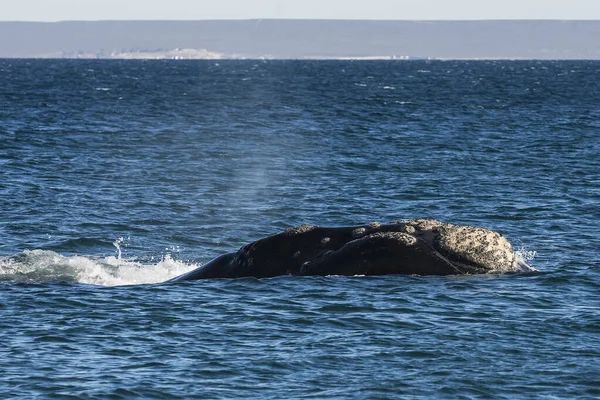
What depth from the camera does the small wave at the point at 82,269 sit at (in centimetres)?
2486

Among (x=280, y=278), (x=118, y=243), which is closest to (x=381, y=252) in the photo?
(x=280, y=278)

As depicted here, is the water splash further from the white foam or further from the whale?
the white foam

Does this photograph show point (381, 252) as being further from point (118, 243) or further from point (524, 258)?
point (118, 243)

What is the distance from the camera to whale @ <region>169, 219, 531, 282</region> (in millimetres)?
23188

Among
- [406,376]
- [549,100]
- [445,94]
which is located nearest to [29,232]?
[406,376]

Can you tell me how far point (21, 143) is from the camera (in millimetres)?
56906

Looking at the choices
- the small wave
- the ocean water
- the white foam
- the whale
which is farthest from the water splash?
the white foam

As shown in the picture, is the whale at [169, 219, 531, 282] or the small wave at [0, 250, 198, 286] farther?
the small wave at [0, 250, 198, 286]

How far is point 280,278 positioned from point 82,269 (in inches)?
204

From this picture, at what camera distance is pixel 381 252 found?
914 inches

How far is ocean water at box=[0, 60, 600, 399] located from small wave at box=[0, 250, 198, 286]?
74 millimetres

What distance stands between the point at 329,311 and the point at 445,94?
94183 millimetres

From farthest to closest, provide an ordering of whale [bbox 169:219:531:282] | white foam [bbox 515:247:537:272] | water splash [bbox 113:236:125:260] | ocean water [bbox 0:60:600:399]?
water splash [bbox 113:236:125:260] → white foam [bbox 515:247:537:272] → whale [bbox 169:219:531:282] → ocean water [bbox 0:60:600:399]

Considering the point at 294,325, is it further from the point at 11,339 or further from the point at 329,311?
the point at 11,339
